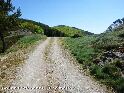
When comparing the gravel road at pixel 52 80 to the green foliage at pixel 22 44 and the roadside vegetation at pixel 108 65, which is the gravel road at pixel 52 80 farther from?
the green foliage at pixel 22 44

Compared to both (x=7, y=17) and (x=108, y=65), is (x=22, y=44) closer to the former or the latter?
(x=7, y=17)

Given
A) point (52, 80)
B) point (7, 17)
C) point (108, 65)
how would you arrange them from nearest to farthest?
point (52, 80) → point (108, 65) → point (7, 17)

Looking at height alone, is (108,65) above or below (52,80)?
above

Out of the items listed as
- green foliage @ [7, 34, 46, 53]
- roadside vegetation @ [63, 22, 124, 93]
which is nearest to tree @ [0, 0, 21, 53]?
green foliage @ [7, 34, 46, 53]

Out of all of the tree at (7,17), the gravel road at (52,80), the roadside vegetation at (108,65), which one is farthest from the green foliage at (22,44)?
the gravel road at (52,80)

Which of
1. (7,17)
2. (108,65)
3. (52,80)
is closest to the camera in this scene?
(52,80)

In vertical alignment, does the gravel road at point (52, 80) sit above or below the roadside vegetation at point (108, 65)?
below

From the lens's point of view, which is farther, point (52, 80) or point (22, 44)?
point (22, 44)

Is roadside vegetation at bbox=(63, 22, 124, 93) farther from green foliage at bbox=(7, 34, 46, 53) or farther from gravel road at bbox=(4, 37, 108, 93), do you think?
green foliage at bbox=(7, 34, 46, 53)

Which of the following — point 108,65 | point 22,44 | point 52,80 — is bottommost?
point 22,44

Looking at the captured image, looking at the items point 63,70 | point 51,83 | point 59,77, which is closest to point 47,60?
point 63,70

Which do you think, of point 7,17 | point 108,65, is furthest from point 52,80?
point 7,17

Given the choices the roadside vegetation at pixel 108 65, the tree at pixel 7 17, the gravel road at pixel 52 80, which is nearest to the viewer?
the gravel road at pixel 52 80

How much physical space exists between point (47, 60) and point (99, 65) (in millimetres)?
8146
